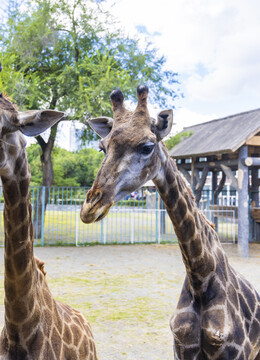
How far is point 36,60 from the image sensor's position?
13797mm

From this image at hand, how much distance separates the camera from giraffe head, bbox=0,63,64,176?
1.94 metres

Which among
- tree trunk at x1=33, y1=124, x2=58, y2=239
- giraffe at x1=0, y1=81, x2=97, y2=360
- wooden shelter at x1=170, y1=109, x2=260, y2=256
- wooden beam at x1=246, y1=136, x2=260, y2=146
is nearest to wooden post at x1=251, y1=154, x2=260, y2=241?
wooden shelter at x1=170, y1=109, x2=260, y2=256

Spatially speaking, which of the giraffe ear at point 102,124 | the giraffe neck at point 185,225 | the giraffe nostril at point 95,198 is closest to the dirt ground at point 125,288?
the giraffe neck at point 185,225

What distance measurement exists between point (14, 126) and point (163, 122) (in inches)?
40.0

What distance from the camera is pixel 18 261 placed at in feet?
7.04

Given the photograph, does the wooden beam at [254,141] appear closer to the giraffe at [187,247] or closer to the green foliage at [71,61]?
the green foliage at [71,61]

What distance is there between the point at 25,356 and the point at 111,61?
12.9 metres

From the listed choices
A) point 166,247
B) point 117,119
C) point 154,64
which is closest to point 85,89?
point 154,64

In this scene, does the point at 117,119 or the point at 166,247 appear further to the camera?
the point at 166,247

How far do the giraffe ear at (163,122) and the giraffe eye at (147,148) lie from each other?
0.49 feet

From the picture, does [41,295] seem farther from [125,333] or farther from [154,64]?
[154,64]

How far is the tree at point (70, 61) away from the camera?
1262 cm

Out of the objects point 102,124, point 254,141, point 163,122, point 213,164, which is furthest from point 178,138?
point 163,122

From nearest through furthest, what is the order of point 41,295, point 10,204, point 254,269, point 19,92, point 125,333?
1. point 10,204
2. point 41,295
3. point 125,333
4. point 254,269
5. point 19,92
